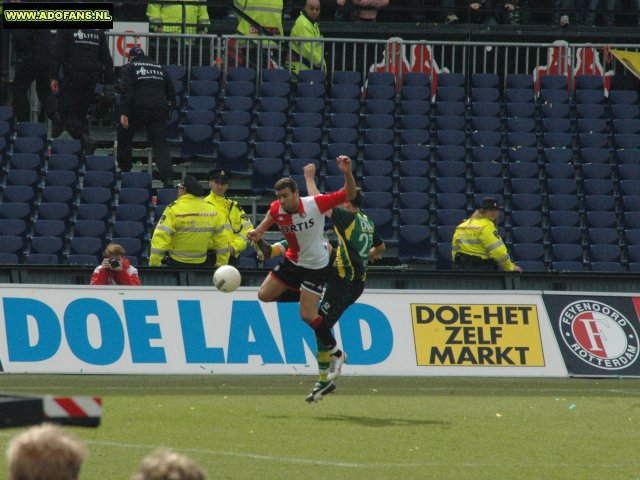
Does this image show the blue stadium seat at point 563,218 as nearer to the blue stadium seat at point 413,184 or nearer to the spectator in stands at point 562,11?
the blue stadium seat at point 413,184

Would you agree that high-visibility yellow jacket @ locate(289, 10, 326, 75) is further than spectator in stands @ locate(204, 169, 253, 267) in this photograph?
Yes

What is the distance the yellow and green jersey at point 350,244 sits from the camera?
13.7 metres

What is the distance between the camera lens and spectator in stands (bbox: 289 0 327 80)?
78.8 ft

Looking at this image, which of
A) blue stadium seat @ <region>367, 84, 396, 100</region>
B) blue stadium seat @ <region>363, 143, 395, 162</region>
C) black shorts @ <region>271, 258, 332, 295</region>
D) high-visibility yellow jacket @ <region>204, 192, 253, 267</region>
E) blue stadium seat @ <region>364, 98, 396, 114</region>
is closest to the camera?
black shorts @ <region>271, 258, 332, 295</region>

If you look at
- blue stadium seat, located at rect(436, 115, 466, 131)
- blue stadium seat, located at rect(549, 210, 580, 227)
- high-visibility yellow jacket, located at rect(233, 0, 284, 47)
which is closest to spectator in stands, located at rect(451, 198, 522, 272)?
blue stadium seat, located at rect(549, 210, 580, 227)

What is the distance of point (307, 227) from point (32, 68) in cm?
1067

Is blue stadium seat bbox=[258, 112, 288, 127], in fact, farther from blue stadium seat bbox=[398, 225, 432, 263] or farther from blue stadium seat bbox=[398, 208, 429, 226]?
blue stadium seat bbox=[398, 225, 432, 263]

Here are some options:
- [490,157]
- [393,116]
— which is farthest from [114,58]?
[490,157]

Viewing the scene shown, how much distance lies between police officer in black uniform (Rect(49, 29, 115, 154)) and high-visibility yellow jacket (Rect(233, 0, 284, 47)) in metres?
3.25

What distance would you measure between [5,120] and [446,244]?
7489 mm

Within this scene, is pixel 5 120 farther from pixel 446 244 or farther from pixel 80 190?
pixel 446 244

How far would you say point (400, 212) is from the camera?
21.6 meters

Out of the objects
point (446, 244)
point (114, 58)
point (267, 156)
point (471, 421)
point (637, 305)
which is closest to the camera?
point (471, 421)

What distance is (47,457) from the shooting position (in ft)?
11.6
